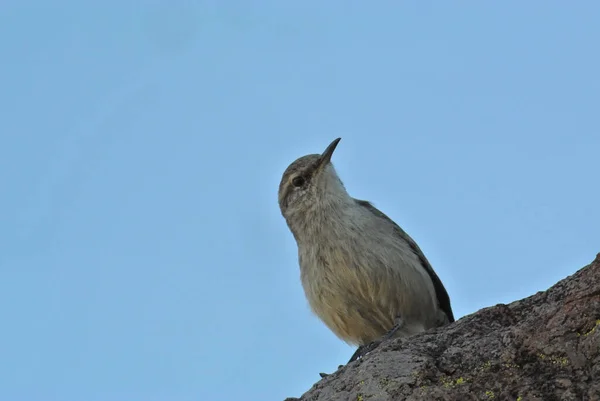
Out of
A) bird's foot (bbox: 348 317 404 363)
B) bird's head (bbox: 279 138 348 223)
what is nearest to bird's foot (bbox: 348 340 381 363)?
bird's foot (bbox: 348 317 404 363)

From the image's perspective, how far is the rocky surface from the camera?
475cm

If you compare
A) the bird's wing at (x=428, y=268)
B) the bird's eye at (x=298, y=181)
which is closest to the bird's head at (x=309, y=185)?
the bird's eye at (x=298, y=181)

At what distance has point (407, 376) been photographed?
17.7 feet

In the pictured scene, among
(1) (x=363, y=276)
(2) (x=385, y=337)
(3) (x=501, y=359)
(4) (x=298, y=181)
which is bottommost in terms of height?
(3) (x=501, y=359)

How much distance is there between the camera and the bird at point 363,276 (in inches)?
344

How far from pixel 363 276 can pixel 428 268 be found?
1.18m

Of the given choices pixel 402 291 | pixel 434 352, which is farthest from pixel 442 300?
pixel 434 352

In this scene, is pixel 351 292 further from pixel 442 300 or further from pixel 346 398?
pixel 346 398

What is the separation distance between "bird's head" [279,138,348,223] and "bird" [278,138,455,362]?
1.8 inches

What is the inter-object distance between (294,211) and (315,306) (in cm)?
126

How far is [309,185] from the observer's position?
1010 cm

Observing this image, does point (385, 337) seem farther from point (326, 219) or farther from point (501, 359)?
point (501, 359)

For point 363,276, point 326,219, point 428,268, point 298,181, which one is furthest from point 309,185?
point 363,276

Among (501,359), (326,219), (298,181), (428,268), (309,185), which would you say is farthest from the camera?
(298,181)
